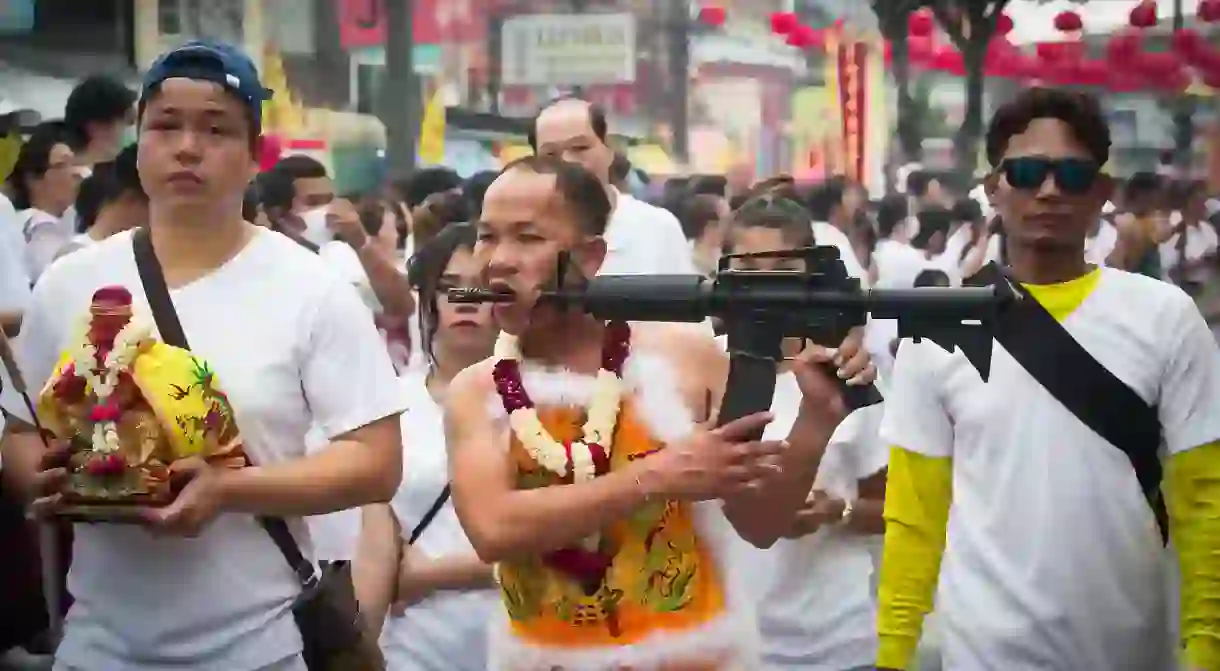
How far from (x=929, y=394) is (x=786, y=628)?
1.03m

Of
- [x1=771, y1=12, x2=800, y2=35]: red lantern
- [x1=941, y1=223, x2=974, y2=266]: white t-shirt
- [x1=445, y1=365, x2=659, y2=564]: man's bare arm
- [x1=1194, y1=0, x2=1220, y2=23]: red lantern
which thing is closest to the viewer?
[x1=445, y1=365, x2=659, y2=564]: man's bare arm

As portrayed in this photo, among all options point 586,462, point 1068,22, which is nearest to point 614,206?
point 586,462

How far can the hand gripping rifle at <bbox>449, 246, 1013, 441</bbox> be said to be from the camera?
2451 millimetres

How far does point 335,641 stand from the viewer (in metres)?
2.89

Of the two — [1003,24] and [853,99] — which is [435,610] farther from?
[853,99]

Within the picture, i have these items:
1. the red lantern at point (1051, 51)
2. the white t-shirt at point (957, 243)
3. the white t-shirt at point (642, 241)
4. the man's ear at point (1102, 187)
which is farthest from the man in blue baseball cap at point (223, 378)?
the red lantern at point (1051, 51)

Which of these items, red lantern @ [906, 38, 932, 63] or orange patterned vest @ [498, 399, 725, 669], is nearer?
orange patterned vest @ [498, 399, 725, 669]

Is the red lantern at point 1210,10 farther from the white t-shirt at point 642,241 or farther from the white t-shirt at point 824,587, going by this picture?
the white t-shirt at point 824,587

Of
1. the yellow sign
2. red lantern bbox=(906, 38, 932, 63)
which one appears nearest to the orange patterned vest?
Result: the yellow sign

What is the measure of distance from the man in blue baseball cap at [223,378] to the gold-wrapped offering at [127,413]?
0.07 metres

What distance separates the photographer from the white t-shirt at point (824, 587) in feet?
12.8

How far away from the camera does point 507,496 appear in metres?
2.48

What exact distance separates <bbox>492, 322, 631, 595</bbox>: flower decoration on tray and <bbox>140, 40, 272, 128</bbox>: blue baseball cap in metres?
0.68

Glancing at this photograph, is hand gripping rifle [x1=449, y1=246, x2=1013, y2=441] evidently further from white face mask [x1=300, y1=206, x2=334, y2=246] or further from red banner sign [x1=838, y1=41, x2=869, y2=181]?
red banner sign [x1=838, y1=41, x2=869, y2=181]
